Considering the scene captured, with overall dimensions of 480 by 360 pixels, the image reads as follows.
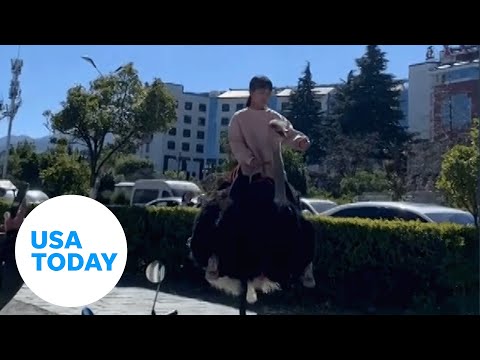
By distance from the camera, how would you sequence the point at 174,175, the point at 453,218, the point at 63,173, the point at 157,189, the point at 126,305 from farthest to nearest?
the point at 157,189 → the point at 453,218 → the point at 174,175 → the point at 63,173 → the point at 126,305

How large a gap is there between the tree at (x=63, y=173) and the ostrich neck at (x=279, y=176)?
4.91 ft

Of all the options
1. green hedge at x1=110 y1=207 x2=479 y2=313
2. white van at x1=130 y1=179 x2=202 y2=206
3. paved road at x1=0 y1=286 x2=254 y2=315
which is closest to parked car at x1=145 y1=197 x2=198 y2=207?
white van at x1=130 y1=179 x2=202 y2=206

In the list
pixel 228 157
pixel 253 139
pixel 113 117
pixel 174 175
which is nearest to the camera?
pixel 253 139

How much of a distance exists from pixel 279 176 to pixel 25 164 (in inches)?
84.2

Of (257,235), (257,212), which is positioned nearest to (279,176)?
(257,212)

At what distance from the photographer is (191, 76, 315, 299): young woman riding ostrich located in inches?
129

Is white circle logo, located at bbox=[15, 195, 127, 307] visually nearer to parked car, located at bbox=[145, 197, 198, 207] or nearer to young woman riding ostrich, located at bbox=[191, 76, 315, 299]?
young woman riding ostrich, located at bbox=[191, 76, 315, 299]

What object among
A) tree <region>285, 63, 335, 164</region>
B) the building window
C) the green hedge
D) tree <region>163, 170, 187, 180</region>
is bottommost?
the green hedge

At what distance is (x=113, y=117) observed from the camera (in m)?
4.76

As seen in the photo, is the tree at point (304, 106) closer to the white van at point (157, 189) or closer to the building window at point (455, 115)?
the white van at point (157, 189)

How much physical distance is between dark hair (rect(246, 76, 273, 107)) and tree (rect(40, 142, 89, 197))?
1460mm

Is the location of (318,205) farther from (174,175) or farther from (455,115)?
(455,115)
